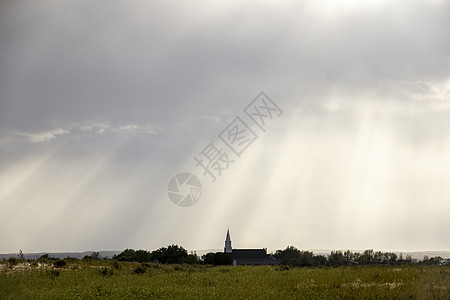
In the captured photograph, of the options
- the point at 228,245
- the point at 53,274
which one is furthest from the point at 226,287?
the point at 228,245

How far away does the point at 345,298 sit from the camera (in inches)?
553

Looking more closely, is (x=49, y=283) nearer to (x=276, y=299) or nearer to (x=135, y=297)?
(x=135, y=297)

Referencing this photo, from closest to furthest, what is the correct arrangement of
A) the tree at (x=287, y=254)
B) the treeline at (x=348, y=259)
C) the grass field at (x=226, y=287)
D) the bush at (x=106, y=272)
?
the grass field at (x=226, y=287) < the bush at (x=106, y=272) < the treeline at (x=348, y=259) < the tree at (x=287, y=254)

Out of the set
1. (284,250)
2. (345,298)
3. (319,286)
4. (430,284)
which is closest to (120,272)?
(319,286)

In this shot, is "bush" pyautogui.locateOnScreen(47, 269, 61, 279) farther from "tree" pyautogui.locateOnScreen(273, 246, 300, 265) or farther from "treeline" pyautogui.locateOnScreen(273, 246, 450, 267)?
"tree" pyautogui.locateOnScreen(273, 246, 300, 265)

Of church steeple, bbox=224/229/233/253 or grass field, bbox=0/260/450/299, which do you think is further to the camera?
church steeple, bbox=224/229/233/253

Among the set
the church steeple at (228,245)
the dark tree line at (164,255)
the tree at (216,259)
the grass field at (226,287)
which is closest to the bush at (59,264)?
the grass field at (226,287)

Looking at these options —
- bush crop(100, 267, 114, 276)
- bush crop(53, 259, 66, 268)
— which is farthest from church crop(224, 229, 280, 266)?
bush crop(100, 267, 114, 276)

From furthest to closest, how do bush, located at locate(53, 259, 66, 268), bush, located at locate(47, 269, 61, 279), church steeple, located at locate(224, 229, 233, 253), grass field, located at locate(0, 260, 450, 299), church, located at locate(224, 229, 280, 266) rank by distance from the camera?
church steeple, located at locate(224, 229, 233, 253)
church, located at locate(224, 229, 280, 266)
bush, located at locate(53, 259, 66, 268)
bush, located at locate(47, 269, 61, 279)
grass field, located at locate(0, 260, 450, 299)

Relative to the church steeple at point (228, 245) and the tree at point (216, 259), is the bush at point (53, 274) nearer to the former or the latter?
the tree at point (216, 259)

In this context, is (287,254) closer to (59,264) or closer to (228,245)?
(228,245)

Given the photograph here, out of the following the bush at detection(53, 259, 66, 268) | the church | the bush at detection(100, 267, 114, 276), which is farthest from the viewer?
the church

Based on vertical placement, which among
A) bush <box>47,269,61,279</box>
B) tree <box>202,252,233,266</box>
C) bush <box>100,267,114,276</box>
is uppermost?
tree <box>202,252,233,266</box>

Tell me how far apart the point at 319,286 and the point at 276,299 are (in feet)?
9.94
